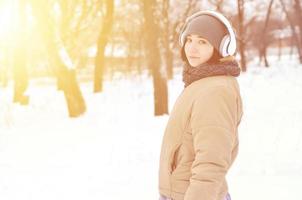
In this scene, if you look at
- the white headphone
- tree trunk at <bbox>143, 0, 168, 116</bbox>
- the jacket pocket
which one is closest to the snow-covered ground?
tree trunk at <bbox>143, 0, 168, 116</bbox>

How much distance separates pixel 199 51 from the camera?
2.33 metres

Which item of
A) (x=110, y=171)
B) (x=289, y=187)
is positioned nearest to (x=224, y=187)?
(x=289, y=187)

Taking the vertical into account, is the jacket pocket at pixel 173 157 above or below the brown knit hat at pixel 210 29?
below

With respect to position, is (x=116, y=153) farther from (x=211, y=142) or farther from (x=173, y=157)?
(x=211, y=142)

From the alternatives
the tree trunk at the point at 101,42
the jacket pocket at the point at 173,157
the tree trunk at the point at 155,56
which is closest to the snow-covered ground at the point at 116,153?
the tree trunk at the point at 155,56

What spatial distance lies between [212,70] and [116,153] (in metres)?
6.19

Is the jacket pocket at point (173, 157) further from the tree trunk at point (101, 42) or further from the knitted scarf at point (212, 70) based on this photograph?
the tree trunk at point (101, 42)

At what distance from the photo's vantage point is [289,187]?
5.69m

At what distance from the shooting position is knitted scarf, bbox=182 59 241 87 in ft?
7.41

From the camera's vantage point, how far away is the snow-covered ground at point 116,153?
6094 mm

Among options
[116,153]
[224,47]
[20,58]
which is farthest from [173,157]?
[20,58]

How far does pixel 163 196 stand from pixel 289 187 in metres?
3.64

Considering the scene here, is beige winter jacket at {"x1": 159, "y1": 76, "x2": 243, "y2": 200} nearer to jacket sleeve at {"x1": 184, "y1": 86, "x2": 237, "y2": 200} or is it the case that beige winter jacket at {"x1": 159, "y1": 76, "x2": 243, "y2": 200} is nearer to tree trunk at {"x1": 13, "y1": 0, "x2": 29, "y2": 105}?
jacket sleeve at {"x1": 184, "y1": 86, "x2": 237, "y2": 200}

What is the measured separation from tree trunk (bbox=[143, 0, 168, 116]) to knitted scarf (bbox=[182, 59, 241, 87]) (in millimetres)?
8898
